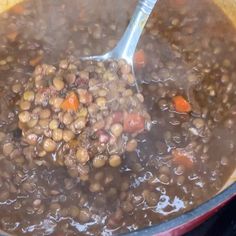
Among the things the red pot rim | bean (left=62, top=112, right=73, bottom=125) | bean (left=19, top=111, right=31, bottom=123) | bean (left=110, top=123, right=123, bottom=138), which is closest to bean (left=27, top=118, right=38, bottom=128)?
bean (left=19, top=111, right=31, bottom=123)

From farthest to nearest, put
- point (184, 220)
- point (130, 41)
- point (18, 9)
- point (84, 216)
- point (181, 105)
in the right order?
point (18, 9)
point (130, 41)
point (181, 105)
point (84, 216)
point (184, 220)

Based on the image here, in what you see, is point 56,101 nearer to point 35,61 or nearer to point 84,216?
point 35,61

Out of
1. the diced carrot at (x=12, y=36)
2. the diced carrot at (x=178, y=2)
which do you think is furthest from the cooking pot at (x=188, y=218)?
the diced carrot at (x=178, y=2)

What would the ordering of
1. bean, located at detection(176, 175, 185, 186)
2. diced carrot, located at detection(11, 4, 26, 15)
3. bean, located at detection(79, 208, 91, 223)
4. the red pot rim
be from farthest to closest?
diced carrot, located at detection(11, 4, 26, 15) → bean, located at detection(176, 175, 185, 186) → bean, located at detection(79, 208, 91, 223) → the red pot rim

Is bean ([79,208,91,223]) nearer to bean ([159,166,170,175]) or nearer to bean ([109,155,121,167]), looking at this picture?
bean ([109,155,121,167])

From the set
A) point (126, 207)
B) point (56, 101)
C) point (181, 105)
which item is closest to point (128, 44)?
point (181, 105)

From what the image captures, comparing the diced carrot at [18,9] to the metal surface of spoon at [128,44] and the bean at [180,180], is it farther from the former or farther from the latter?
the bean at [180,180]
